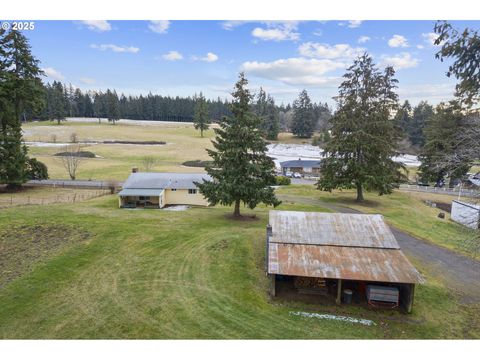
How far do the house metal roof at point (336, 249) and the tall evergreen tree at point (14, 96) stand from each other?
33.5m

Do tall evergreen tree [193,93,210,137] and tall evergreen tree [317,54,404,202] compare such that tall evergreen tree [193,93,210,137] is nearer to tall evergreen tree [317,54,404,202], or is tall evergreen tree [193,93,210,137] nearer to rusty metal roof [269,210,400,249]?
tall evergreen tree [317,54,404,202]

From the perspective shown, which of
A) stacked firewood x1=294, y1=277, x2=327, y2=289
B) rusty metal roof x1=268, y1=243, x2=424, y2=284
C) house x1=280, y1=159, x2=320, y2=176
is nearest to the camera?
rusty metal roof x1=268, y1=243, x2=424, y2=284

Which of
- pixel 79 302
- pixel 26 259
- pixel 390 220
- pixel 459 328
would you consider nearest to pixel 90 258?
pixel 26 259

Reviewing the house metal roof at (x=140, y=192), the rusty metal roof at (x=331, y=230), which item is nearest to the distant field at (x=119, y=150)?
the house metal roof at (x=140, y=192)

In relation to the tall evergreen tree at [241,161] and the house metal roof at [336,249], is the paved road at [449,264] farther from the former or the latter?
the tall evergreen tree at [241,161]

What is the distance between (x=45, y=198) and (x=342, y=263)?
33.3m

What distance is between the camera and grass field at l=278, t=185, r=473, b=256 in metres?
26.0

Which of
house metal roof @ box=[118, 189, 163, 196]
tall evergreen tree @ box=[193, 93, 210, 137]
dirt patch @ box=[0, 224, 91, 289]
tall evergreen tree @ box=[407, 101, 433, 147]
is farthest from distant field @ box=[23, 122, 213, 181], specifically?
tall evergreen tree @ box=[407, 101, 433, 147]

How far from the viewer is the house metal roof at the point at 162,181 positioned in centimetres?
3439

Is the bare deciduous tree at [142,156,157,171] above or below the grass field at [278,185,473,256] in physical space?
above

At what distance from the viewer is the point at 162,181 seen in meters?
35.4

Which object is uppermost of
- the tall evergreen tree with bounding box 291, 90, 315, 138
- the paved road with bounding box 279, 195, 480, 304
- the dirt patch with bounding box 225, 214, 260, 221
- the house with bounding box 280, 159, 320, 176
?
the tall evergreen tree with bounding box 291, 90, 315, 138

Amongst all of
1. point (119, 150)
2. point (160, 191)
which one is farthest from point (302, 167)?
point (119, 150)

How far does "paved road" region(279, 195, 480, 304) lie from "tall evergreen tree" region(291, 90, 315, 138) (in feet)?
283
